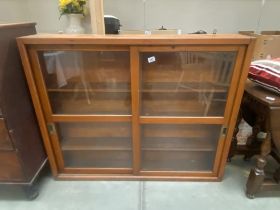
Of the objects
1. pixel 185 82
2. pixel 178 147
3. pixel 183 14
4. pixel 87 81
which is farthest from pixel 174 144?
pixel 183 14

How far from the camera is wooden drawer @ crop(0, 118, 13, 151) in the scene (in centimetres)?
128

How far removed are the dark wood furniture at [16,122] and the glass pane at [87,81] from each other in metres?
→ 0.17

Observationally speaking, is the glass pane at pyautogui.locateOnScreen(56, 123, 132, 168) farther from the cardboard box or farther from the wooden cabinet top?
the cardboard box

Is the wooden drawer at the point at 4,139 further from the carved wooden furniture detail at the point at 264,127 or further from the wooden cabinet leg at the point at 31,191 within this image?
the carved wooden furniture detail at the point at 264,127

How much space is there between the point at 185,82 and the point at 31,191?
140 cm

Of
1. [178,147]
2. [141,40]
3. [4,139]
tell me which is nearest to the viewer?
[141,40]

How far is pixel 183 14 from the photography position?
329 centimetres

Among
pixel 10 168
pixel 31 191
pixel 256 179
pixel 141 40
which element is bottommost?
pixel 31 191

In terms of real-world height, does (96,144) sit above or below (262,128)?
below

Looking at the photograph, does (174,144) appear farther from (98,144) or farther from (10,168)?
(10,168)

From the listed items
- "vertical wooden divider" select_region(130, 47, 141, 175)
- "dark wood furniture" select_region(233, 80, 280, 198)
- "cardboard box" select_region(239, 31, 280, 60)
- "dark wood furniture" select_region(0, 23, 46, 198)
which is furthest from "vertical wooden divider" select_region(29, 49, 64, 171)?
"cardboard box" select_region(239, 31, 280, 60)

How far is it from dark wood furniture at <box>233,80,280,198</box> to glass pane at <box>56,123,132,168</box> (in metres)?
0.94

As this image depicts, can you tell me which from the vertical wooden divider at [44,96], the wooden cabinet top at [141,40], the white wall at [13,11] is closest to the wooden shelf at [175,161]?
the vertical wooden divider at [44,96]

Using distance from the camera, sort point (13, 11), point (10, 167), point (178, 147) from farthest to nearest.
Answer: point (13, 11)
point (178, 147)
point (10, 167)
